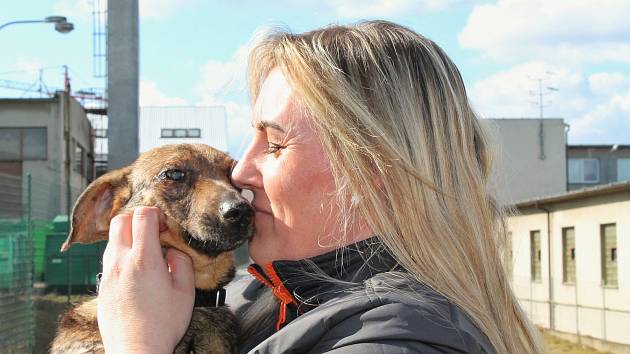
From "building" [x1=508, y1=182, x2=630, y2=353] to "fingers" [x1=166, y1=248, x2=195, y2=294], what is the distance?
54.8 ft

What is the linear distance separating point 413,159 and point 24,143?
3364 centimetres

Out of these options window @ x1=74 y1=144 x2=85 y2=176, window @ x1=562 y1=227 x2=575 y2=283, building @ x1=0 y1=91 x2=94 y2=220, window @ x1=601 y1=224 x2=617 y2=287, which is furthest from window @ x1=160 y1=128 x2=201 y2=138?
window @ x1=74 y1=144 x2=85 y2=176

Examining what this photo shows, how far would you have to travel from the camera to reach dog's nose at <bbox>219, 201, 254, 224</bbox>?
3.14 m

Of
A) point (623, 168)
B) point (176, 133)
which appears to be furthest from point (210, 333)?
point (623, 168)

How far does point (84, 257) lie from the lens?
17391mm

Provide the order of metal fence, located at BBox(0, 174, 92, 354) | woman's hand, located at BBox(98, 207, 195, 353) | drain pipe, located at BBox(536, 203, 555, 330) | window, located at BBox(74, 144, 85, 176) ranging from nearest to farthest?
woman's hand, located at BBox(98, 207, 195, 353) → metal fence, located at BBox(0, 174, 92, 354) → drain pipe, located at BBox(536, 203, 555, 330) → window, located at BBox(74, 144, 85, 176)

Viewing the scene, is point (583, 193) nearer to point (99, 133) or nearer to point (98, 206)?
point (98, 206)

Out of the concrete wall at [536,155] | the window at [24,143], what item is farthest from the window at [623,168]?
the window at [24,143]

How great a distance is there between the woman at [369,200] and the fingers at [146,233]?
0.10ft

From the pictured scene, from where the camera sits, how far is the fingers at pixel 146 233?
2.70 metres

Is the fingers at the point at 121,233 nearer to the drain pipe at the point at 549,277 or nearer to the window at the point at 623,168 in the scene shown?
the drain pipe at the point at 549,277

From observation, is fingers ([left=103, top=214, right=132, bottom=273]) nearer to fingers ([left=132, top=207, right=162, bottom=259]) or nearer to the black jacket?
fingers ([left=132, top=207, right=162, bottom=259])

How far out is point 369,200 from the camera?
253 cm

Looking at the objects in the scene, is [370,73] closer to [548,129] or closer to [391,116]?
[391,116]
